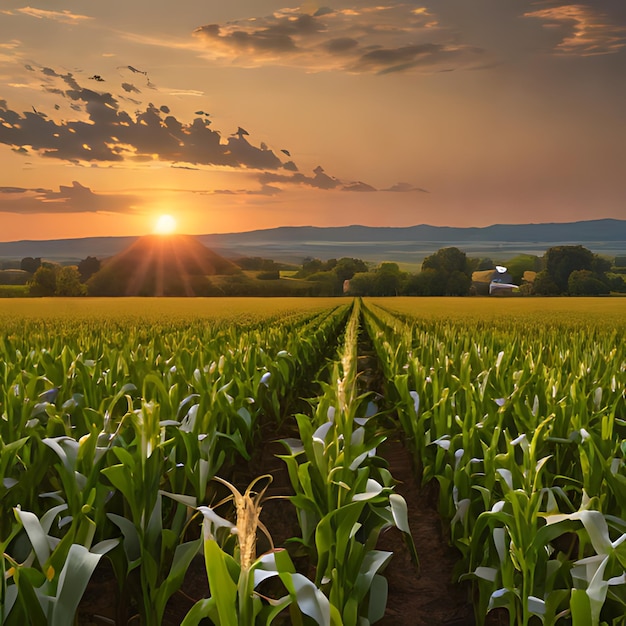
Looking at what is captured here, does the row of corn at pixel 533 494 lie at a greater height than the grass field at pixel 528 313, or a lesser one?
greater

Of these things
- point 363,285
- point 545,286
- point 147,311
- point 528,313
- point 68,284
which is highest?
point 528,313

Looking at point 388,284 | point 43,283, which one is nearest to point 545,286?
point 388,284

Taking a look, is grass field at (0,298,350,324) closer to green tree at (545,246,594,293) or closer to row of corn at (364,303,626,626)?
row of corn at (364,303,626,626)

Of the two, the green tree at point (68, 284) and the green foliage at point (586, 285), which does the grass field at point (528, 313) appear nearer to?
the green foliage at point (586, 285)

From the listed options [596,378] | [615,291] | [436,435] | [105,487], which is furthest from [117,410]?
[615,291]

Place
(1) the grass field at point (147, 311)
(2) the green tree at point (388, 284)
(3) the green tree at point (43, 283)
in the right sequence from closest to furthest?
1. (1) the grass field at point (147, 311)
2. (3) the green tree at point (43, 283)
3. (2) the green tree at point (388, 284)

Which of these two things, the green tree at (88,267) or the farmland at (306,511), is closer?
the farmland at (306,511)

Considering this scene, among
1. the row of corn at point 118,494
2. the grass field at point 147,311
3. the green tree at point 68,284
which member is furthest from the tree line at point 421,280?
the row of corn at point 118,494

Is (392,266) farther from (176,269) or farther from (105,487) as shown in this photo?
(105,487)

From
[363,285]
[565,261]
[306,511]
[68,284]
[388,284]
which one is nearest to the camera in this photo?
[306,511]

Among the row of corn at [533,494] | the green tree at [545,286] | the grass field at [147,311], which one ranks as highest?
the row of corn at [533,494]

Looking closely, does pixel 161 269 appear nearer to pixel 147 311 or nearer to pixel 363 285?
pixel 363 285

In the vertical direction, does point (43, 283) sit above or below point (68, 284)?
Result: above

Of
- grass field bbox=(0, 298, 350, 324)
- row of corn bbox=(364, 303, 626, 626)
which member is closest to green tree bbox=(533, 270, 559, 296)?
grass field bbox=(0, 298, 350, 324)
